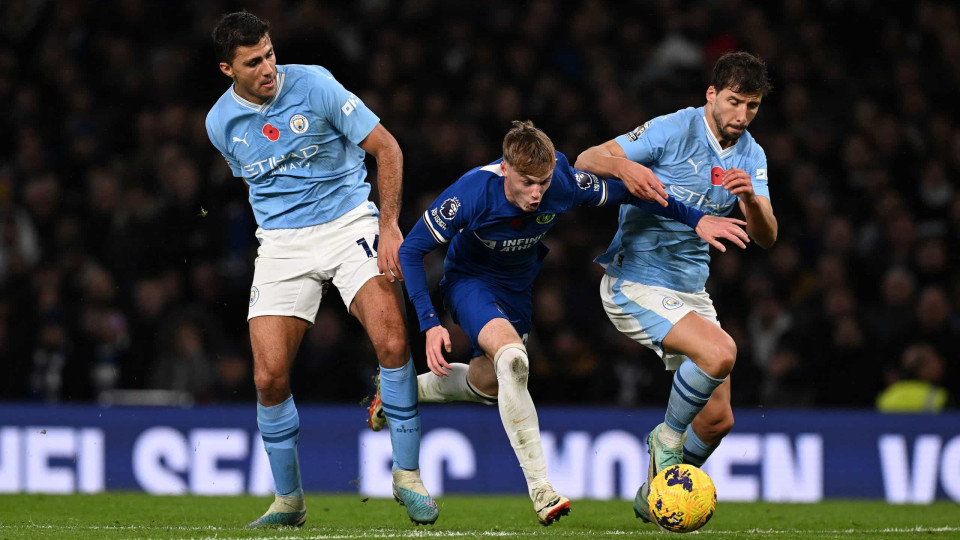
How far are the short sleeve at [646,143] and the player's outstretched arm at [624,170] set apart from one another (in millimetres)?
47

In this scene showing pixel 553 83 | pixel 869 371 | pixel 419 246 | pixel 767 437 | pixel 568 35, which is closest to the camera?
pixel 419 246

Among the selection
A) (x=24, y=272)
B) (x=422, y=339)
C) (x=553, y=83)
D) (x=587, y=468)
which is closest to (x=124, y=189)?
(x=24, y=272)

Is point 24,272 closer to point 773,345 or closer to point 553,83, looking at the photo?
point 553,83

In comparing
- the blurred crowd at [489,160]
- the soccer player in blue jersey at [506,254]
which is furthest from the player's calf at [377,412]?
the blurred crowd at [489,160]

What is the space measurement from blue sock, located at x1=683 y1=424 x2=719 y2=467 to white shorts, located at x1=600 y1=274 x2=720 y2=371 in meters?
0.38

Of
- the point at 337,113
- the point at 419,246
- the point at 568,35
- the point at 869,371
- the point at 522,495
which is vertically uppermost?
the point at 568,35

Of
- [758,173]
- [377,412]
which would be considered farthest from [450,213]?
[758,173]

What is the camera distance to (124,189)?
1180 cm

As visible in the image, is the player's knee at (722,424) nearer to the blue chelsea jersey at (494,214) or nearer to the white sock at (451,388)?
the blue chelsea jersey at (494,214)

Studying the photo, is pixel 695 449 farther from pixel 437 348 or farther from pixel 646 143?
pixel 437 348

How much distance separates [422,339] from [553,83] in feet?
9.98

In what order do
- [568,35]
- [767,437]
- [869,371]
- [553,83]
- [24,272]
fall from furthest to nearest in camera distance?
[568,35] → [553,83] → [24,272] → [869,371] → [767,437]

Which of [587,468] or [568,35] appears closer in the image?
[587,468]

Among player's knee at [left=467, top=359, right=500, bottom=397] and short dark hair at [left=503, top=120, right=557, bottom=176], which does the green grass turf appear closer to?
player's knee at [left=467, top=359, right=500, bottom=397]
